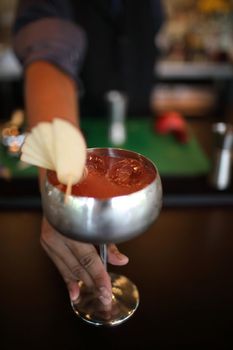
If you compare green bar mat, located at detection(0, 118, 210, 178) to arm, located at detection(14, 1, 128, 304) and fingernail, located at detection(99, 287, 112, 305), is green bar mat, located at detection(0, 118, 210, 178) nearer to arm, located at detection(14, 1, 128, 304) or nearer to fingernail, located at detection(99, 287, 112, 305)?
arm, located at detection(14, 1, 128, 304)

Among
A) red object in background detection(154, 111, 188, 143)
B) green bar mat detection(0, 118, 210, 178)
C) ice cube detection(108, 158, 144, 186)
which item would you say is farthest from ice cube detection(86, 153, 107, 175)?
red object in background detection(154, 111, 188, 143)

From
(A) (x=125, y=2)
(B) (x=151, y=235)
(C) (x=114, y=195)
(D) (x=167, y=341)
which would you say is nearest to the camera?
(C) (x=114, y=195)

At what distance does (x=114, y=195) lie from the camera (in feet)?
1.62

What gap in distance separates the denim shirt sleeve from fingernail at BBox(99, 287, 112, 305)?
2.19 feet

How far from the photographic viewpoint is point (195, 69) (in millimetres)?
2945

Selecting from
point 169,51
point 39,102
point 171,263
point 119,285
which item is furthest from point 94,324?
point 169,51

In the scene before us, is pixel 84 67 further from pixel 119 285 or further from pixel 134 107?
pixel 119 285

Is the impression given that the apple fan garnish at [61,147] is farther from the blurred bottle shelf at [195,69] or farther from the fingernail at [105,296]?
the blurred bottle shelf at [195,69]

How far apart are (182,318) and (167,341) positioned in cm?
5

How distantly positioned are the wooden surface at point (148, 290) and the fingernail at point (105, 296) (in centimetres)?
5

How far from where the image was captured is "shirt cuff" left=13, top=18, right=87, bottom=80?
41.5 inches

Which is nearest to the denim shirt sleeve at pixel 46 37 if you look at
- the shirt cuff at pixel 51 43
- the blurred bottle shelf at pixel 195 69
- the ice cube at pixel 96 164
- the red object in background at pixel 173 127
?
the shirt cuff at pixel 51 43

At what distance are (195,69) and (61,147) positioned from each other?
269 cm

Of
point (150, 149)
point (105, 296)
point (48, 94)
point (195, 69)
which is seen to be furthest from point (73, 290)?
point (195, 69)
